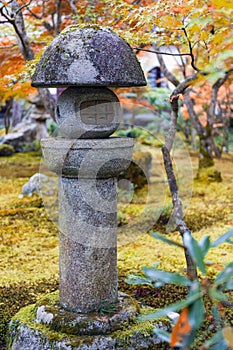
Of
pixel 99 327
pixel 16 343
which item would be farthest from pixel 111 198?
pixel 16 343

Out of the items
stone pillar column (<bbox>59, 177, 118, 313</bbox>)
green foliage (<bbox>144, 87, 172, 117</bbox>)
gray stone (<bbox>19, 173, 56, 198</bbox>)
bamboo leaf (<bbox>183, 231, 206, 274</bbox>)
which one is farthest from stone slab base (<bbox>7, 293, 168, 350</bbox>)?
green foliage (<bbox>144, 87, 172, 117</bbox>)

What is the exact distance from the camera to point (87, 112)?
114 inches

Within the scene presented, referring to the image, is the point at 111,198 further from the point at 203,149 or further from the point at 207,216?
the point at 203,149

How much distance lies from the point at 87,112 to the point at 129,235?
135 inches

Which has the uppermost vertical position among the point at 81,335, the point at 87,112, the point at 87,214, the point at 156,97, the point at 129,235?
the point at 87,112

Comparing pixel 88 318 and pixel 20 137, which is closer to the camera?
pixel 88 318

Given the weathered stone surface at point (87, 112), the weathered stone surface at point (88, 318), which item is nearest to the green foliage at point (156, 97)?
the weathered stone surface at point (87, 112)

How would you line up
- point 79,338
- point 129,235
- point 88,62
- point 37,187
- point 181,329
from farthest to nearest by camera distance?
point 37,187 < point 129,235 < point 79,338 < point 88,62 < point 181,329

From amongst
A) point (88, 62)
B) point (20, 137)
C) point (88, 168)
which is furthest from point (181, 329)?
point (20, 137)

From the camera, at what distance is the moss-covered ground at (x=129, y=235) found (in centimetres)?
422

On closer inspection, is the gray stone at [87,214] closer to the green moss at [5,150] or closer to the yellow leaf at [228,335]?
the yellow leaf at [228,335]

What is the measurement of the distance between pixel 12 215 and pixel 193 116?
4.08m

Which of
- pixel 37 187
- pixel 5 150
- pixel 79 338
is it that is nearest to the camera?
pixel 79 338

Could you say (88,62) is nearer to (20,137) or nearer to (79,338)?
(79,338)
